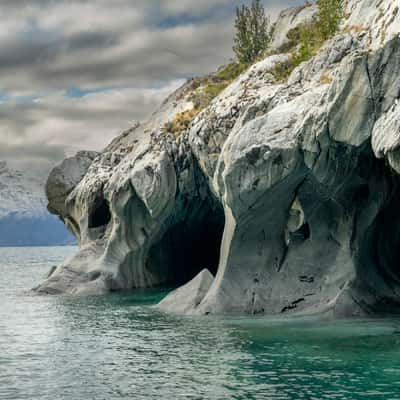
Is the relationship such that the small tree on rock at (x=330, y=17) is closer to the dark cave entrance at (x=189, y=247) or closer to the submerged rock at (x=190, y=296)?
the submerged rock at (x=190, y=296)

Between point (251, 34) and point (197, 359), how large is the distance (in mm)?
54888

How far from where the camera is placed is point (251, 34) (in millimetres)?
78500

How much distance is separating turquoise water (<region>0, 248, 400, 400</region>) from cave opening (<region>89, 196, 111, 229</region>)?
28220mm

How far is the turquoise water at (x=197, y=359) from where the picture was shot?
24.3 m

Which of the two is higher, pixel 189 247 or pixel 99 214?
pixel 99 214

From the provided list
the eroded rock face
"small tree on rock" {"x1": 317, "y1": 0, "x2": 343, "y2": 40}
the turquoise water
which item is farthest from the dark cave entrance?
the turquoise water

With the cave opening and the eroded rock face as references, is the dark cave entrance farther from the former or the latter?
the eroded rock face

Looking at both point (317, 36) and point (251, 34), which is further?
point (251, 34)

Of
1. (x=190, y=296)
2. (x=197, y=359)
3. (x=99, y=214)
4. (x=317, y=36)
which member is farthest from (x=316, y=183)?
(x=99, y=214)

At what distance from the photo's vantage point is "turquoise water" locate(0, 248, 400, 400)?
2427cm

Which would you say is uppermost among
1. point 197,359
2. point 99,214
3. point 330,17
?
point 330,17

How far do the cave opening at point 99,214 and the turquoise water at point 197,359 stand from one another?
2822cm

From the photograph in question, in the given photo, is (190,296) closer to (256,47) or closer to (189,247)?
(189,247)

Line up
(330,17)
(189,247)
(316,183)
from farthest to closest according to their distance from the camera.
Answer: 1. (189,247)
2. (330,17)
3. (316,183)
